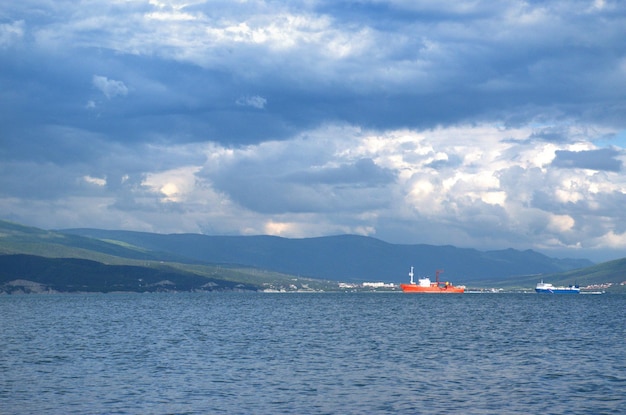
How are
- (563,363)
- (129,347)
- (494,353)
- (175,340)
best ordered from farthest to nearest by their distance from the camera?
(175,340) < (129,347) < (494,353) < (563,363)

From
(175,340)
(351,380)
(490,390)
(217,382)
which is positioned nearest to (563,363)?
(490,390)

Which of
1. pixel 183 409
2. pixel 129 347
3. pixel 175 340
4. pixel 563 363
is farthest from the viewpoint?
pixel 175 340

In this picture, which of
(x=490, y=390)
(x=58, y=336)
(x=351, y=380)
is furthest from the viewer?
(x=58, y=336)

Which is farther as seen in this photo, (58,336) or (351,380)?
(58,336)

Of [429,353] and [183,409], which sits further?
[429,353]

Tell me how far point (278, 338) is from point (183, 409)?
67.4 metres

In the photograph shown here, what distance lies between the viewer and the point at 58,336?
457 feet

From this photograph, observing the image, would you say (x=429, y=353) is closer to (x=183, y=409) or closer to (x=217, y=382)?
(x=217, y=382)

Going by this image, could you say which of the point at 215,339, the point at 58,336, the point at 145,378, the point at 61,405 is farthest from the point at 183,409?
the point at 58,336

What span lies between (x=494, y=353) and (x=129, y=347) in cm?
5587

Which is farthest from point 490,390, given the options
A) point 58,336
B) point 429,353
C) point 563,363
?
point 58,336

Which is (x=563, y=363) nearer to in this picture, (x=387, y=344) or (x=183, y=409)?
(x=387, y=344)

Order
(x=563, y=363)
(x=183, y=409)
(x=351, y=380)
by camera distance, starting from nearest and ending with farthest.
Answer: (x=183, y=409), (x=351, y=380), (x=563, y=363)

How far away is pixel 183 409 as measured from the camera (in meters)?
63.4
